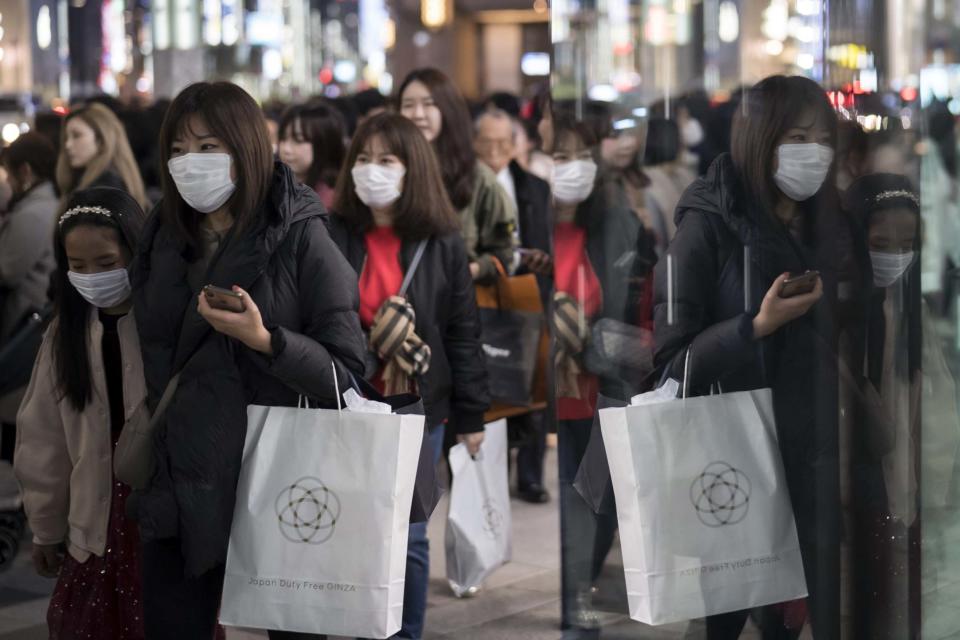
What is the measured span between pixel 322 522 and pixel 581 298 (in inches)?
43.0

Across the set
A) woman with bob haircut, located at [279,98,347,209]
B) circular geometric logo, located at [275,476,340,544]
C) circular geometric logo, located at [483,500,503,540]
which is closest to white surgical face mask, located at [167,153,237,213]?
circular geometric logo, located at [275,476,340,544]

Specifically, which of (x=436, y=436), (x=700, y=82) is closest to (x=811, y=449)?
(x=436, y=436)

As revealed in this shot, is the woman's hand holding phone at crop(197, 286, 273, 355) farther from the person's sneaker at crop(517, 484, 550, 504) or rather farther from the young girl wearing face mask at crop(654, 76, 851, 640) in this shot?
the person's sneaker at crop(517, 484, 550, 504)

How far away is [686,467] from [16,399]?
10.5ft

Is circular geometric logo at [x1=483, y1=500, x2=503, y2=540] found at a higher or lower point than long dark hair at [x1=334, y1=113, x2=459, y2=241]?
lower

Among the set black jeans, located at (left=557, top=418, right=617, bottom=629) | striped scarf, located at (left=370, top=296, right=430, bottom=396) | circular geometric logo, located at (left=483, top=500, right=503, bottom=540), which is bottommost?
circular geometric logo, located at (left=483, top=500, right=503, bottom=540)

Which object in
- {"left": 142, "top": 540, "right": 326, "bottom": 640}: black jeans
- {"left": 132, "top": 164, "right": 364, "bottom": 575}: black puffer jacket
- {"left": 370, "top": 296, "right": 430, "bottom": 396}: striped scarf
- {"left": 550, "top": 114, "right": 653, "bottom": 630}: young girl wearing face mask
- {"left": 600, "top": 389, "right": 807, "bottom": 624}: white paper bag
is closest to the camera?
{"left": 600, "top": 389, "right": 807, "bottom": 624}: white paper bag

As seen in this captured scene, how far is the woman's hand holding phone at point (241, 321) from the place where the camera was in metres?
3.23

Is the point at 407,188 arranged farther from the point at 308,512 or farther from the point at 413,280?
the point at 308,512

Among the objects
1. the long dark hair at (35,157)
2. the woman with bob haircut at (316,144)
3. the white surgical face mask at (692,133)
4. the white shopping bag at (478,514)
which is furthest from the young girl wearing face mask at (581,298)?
the long dark hair at (35,157)

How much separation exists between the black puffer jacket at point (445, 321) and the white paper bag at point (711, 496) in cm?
142

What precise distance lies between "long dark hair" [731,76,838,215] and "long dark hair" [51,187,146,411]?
5.01ft

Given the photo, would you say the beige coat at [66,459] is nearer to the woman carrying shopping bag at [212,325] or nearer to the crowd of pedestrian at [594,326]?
the crowd of pedestrian at [594,326]

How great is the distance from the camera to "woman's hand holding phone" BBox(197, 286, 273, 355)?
3.23 metres
